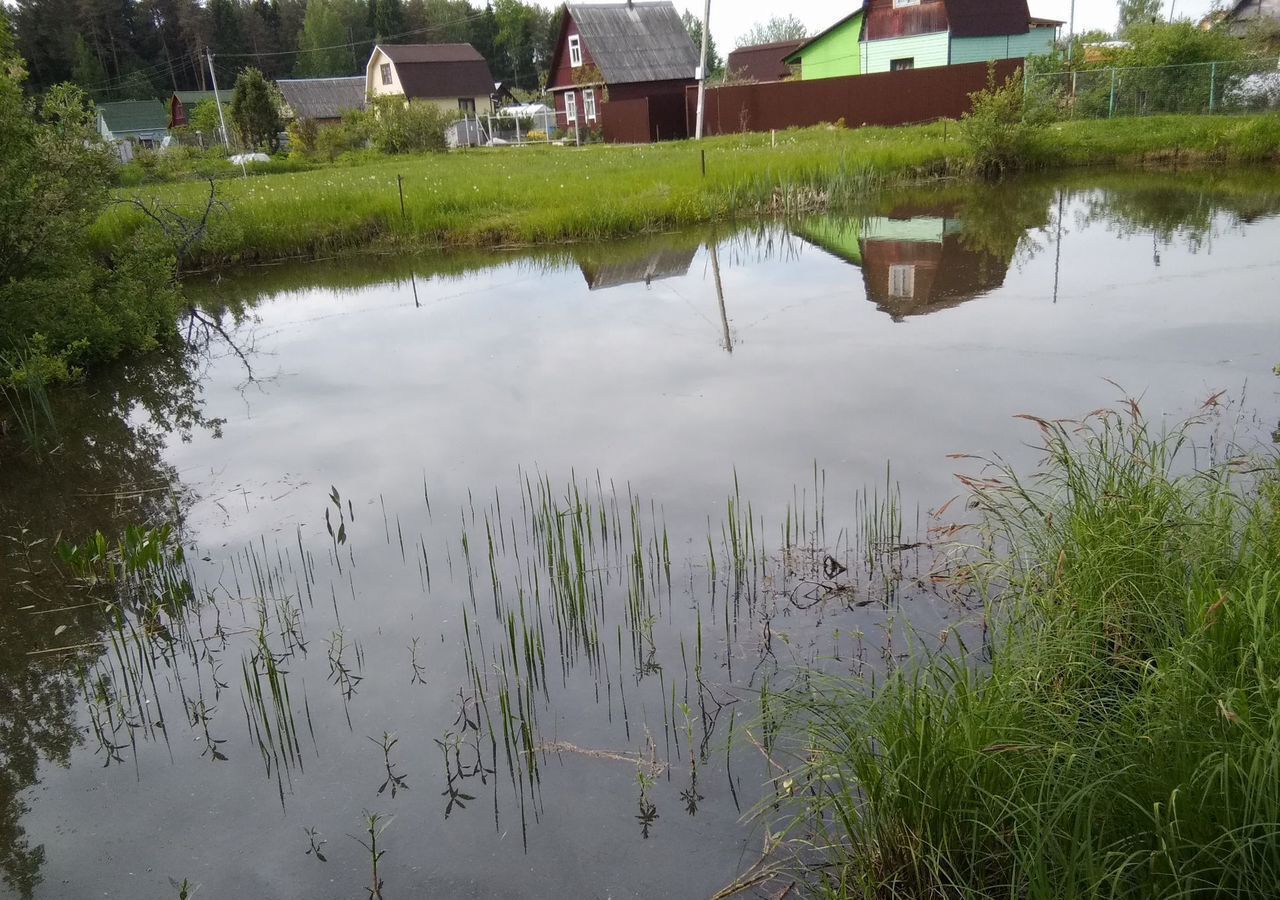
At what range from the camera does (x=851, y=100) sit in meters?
28.5

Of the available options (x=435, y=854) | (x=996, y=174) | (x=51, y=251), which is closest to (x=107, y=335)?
(x=51, y=251)

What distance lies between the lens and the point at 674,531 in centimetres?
516

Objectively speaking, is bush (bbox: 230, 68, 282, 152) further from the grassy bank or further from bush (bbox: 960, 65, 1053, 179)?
bush (bbox: 960, 65, 1053, 179)

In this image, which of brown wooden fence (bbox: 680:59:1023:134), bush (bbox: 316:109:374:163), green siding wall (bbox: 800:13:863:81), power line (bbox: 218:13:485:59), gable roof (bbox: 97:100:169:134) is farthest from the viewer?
power line (bbox: 218:13:485:59)

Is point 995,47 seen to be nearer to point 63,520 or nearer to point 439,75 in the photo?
point 439,75

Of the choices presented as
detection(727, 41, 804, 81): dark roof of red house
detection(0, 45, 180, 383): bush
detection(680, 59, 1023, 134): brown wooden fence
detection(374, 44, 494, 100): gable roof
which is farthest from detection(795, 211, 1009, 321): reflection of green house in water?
detection(727, 41, 804, 81): dark roof of red house

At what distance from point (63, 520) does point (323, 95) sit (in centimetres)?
5752

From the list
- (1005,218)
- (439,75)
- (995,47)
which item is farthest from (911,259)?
(439,75)

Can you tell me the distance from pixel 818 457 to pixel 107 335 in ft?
22.6

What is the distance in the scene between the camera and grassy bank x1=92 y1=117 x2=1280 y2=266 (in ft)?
48.7

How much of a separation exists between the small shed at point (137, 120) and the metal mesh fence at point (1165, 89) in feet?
171

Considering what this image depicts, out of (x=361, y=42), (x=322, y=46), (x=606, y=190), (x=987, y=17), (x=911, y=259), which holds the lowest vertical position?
(x=911, y=259)

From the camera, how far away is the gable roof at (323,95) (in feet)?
182

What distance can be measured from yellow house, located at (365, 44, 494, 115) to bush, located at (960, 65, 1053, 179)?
40.2 m
